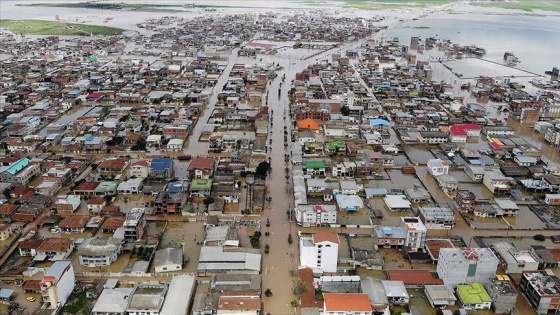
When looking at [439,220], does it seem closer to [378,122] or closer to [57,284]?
[378,122]

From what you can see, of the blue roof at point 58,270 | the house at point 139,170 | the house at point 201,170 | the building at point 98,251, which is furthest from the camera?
the house at point 139,170

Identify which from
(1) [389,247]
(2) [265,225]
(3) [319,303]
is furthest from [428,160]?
(3) [319,303]

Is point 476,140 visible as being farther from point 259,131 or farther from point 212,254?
point 212,254

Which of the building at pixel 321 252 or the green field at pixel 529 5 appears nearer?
the building at pixel 321 252

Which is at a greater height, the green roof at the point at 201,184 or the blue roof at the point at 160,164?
the blue roof at the point at 160,164

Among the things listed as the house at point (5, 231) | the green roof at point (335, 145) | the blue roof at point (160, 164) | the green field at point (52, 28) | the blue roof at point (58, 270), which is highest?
the blue roof at point (58, 270)

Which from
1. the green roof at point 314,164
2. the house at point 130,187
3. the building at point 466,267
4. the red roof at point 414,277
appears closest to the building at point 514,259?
the building at point 466,267

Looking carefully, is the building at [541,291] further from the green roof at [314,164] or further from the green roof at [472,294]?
the green roof at [314,164]

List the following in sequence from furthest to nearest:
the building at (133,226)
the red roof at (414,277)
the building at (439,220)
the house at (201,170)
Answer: the house at (201,170) < the building at (439,220) < the building at (133,226) < the red roof at (414,277)
